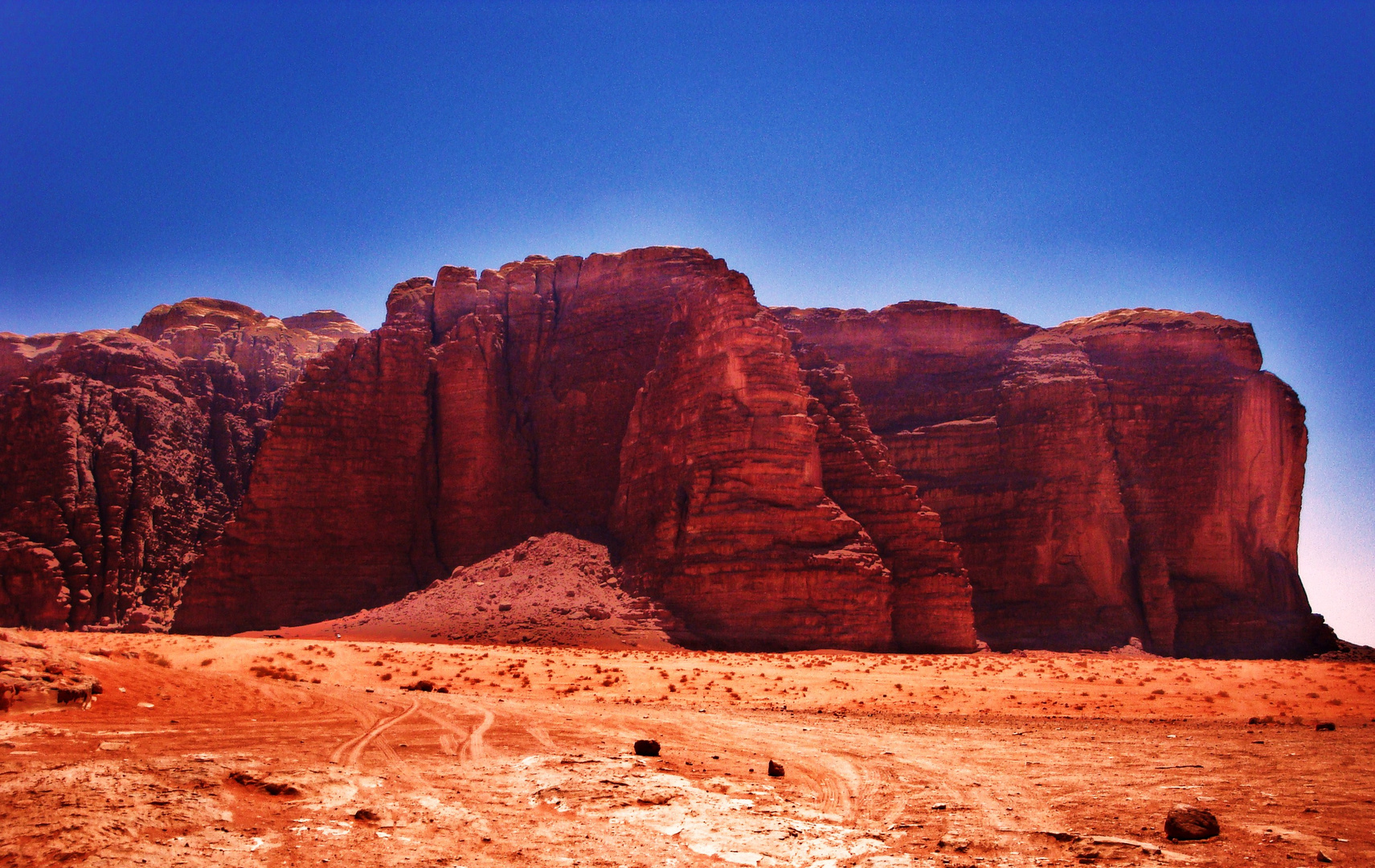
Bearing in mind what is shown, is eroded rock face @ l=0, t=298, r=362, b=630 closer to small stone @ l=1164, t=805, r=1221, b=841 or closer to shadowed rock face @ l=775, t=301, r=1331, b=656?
shadowed rock face @ l=775, t=301, r=1331, b=656

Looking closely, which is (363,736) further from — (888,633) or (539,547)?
(539,547)

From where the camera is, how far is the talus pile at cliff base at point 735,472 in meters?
45.5

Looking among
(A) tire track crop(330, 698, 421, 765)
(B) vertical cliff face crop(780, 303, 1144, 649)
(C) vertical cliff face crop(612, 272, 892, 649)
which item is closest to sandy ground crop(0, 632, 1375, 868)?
(A) tire track crop(330, 698, 421, 765)

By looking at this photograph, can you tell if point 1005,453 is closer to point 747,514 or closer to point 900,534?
point 900,534

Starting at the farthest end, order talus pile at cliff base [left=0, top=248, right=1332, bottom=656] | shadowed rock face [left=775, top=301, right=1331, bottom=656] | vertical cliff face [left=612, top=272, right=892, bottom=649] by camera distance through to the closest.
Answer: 1. shadowed rock face [left=775, top=301, right=1331, bottom=656]
2. talus pile at cliff base [left=0, top=248, right=1332, bottom=656]
3. vertical cliff face [left=612, top=272, right=892, bottom=649]

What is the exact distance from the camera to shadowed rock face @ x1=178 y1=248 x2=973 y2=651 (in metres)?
43.6

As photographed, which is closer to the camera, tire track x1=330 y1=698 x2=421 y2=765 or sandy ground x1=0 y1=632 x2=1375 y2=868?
sandy ground x1=0 y1=632 x2=1375 y2=868

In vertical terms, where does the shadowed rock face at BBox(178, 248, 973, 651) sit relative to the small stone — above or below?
above

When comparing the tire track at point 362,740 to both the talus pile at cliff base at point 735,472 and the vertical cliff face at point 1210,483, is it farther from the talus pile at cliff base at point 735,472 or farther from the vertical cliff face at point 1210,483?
the vertical cliff face at point 1210,483

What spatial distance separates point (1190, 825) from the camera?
966 cm

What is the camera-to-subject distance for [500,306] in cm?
6450

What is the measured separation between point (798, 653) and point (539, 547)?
58.7 feet

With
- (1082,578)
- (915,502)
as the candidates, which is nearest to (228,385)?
(915,502)

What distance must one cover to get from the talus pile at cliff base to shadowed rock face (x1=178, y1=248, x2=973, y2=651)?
0.50 feet
